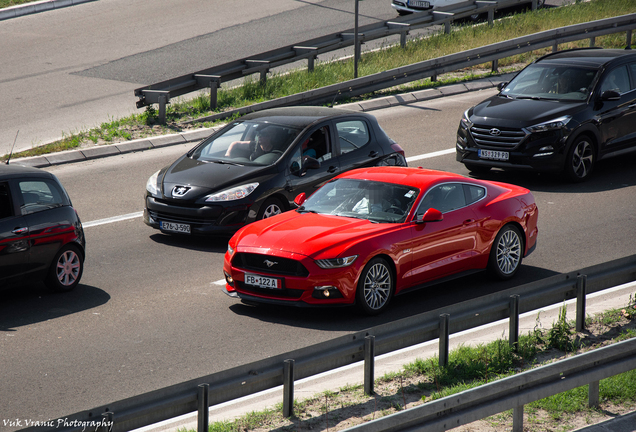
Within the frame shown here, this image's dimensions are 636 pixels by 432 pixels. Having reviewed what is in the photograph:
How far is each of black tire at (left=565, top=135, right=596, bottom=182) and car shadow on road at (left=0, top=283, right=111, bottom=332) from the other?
8.60 m

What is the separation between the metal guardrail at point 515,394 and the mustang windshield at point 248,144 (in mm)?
6830

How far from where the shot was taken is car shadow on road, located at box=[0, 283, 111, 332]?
8992 millimetres

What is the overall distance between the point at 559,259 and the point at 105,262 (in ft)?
19.6

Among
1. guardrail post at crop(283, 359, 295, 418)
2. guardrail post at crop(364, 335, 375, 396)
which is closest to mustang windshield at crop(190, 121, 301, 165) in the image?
guardrail post at crop(364, 335, 375, 396)

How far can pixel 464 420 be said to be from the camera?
5543 millimetres

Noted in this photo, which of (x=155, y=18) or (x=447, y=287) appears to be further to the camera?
(x=155, y=18)

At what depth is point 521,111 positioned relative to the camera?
14969 mm

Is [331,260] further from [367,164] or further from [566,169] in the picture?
[566,169]

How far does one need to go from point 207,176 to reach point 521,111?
6044mm

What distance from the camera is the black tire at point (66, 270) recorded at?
31.9 ft

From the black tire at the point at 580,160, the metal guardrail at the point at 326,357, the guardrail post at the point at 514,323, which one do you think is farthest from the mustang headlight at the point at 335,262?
the black tire at the point at 580,160

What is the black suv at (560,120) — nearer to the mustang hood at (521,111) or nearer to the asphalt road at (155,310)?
the mustang hood at (521,111)

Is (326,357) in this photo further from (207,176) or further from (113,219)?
(113,219)

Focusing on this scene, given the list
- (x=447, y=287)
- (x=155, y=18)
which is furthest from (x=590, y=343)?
(x=155, y=18)
